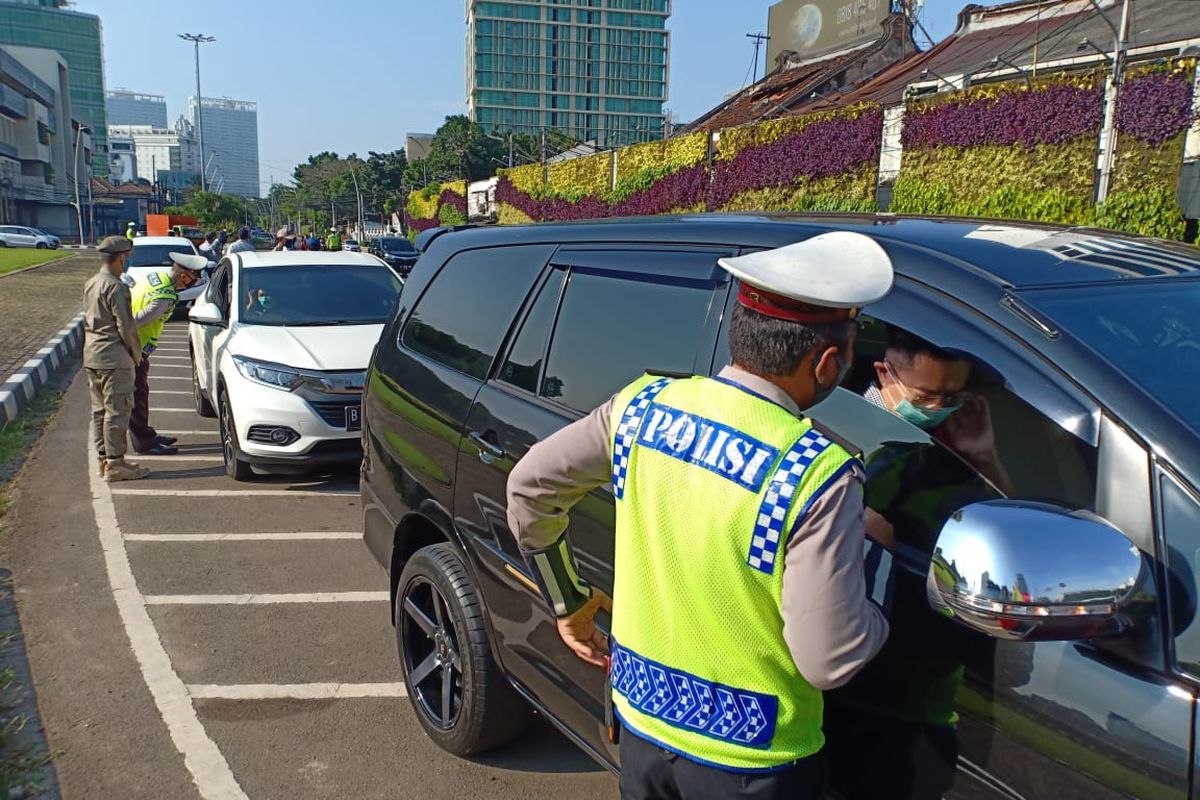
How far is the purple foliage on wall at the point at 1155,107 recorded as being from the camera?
11438 millimetres

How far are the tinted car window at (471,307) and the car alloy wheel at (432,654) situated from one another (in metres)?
0.84

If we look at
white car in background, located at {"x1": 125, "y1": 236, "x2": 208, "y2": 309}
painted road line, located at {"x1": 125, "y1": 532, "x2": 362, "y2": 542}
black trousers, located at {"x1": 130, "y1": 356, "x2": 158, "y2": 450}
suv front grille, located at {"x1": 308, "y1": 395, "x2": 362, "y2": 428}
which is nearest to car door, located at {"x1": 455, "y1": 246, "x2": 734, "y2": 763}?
painted road line, located at {"x1": 125, "y1": 532, "x2": 362, "y2": 542}

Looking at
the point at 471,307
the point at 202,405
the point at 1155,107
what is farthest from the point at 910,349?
the point at 1155,107

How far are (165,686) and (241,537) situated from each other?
1.90 metres

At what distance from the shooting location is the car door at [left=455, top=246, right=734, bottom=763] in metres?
2.36

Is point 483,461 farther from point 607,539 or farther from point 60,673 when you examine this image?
point 60,673

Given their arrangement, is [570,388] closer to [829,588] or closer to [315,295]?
[829,588]

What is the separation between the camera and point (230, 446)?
6.82m

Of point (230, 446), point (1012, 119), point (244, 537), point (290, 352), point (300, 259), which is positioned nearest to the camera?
point (244, 537)

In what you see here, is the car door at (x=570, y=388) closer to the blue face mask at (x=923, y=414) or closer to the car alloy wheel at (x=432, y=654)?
the car alloy wheel at (x=432, y=654)

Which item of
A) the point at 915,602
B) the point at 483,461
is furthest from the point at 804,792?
the point at 483,461

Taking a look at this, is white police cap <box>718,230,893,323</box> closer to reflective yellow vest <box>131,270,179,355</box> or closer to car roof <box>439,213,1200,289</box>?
car roof <box>439,213,1200,289</box>

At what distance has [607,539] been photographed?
2.36 metres

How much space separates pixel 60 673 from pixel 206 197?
284ft
